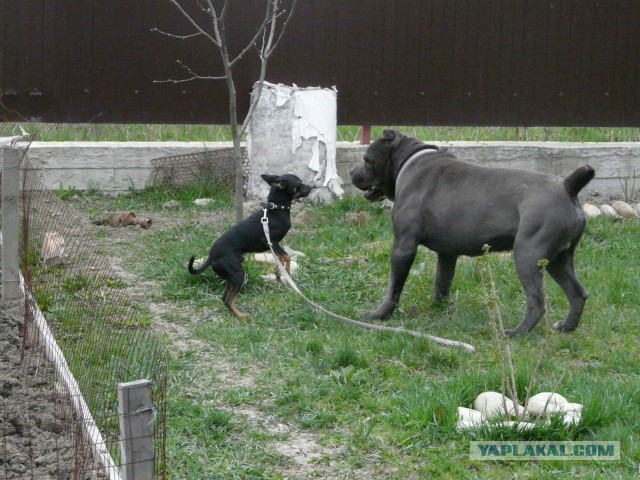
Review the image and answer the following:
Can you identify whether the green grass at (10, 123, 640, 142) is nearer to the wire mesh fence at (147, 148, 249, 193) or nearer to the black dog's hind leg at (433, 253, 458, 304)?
the wire mesh fence at (147, 148, 249, 193)

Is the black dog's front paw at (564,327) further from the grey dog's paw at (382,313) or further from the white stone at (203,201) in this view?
the white stone at (203,201)

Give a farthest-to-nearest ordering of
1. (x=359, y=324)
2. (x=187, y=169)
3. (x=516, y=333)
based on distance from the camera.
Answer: (x=187, y=169) → (x=359, y=324) → (x=516, y=333)

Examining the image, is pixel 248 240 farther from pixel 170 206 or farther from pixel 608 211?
pixel 608 211

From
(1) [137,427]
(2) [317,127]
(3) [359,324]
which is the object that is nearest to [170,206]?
(2) [317,127]

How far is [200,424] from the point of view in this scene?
16.9 feet

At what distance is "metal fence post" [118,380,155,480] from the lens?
10.9ft

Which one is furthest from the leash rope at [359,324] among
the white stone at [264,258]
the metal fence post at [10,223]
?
the metal fence post at [10,223]

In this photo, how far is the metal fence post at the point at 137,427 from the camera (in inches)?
130

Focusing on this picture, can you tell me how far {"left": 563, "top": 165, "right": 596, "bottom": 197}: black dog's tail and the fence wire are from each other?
2.86m

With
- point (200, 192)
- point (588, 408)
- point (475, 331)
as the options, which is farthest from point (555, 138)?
point (588, 408)

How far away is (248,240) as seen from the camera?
7422mm

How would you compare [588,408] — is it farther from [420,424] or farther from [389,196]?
[389,196]

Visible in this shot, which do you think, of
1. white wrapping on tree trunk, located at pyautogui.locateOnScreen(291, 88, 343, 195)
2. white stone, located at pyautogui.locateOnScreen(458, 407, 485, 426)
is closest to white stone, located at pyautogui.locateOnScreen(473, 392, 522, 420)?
white stone, located at pyautogui.locateOnScreen(458, 407, 485, 426)

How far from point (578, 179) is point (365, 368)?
1.89 metres
